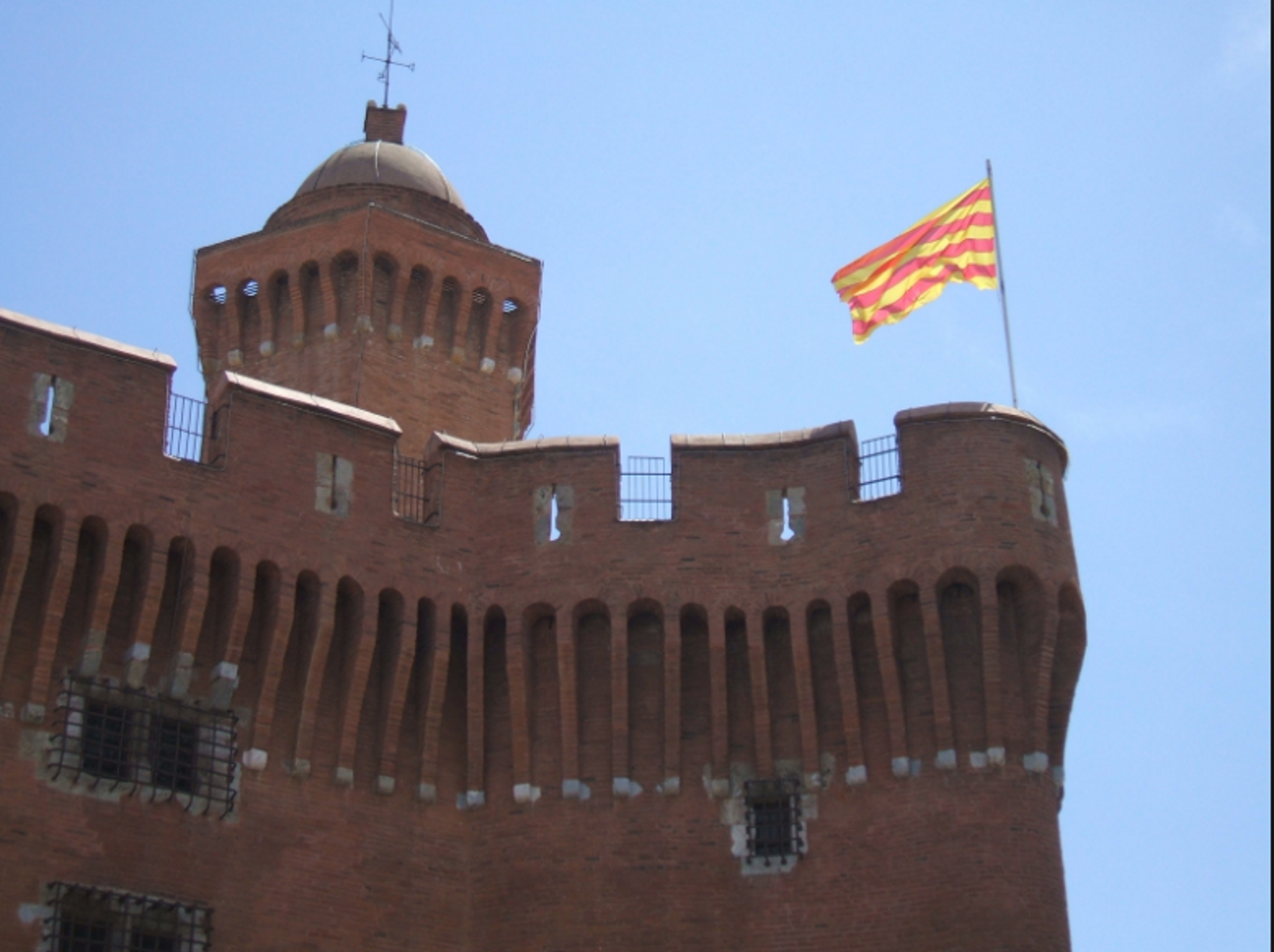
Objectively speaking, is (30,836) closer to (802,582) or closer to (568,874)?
(568,874)

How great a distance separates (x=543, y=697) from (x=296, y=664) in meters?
3.24

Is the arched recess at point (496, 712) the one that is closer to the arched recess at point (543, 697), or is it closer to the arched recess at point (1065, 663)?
the arched recess at point (543, 697)

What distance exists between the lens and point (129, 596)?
26.5m

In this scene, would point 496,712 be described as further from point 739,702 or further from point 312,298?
point 312,298

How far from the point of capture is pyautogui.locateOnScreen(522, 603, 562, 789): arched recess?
27.9 m

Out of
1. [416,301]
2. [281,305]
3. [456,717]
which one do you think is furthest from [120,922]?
[416,301]

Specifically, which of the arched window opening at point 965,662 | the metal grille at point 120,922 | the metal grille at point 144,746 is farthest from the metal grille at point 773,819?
the metal grille at point 120,922

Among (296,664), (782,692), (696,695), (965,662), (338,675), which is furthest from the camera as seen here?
(696,695)

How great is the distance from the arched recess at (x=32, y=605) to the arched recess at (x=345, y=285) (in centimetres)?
862

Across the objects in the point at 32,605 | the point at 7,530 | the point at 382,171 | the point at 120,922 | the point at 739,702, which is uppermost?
the point at 382,171

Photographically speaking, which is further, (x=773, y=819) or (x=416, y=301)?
(x=416, y=301)

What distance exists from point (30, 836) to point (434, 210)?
14.3m

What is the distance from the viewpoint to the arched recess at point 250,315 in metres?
34.4

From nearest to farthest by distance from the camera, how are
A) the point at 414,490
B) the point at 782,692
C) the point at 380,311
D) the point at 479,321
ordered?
the point at 782,692
the point at 414,490
the point at 380,311
the point at 479,321
